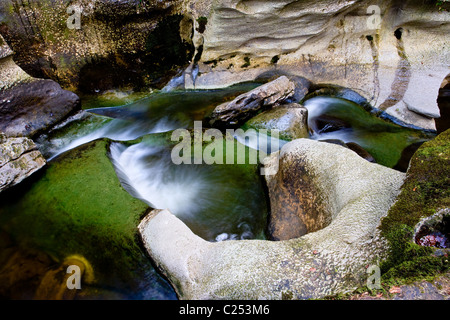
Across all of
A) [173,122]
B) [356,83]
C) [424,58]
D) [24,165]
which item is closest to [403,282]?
[24,165]

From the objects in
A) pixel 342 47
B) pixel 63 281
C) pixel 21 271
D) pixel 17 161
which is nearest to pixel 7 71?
pixel 17 161

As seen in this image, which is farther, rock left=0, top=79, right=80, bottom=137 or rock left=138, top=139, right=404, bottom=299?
rock left=0, top=79, right=80, bottom=137

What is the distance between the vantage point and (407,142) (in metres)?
5.90

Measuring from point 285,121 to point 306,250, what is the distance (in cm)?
348

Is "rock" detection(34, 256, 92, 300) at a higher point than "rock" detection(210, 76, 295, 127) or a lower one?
lower

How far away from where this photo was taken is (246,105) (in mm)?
5820

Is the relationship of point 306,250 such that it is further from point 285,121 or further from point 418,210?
point 285,121

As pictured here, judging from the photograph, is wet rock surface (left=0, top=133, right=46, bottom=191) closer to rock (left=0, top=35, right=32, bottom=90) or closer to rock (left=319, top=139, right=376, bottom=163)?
rock (left=0, top=35, right=32, bottom=90)

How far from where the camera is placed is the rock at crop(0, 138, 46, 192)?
13.1ft

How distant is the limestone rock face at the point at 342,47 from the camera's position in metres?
6.73

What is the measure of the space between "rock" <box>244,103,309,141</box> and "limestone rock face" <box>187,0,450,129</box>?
2.36 meters

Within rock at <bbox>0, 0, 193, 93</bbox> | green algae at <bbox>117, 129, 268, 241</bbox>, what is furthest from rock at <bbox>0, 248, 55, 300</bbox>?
rock at <bbox>0, 0, 193, 93</bbox>

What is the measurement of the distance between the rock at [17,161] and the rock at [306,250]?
2.11m
